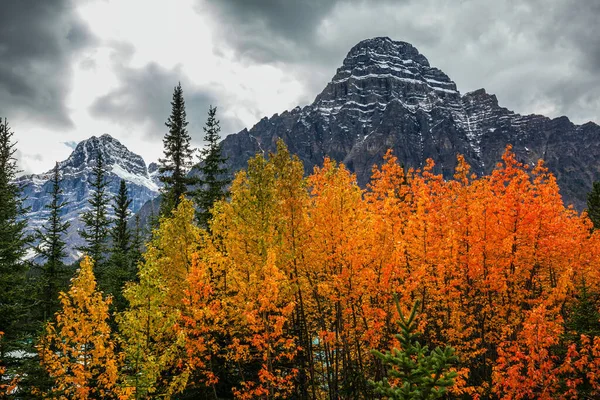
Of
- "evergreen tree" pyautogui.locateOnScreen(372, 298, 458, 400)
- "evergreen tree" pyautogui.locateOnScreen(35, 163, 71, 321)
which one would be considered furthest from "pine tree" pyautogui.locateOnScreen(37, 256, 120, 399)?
"evergreen tree" pyautogui.locateOnScreen(35, 163, 71, 321)

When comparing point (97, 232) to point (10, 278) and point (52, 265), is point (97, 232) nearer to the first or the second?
point (52, 265)

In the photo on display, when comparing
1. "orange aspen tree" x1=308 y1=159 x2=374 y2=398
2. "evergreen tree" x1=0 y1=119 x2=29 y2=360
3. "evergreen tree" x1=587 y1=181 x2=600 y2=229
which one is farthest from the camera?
"evergreen tree" x1=587 y1=181 x2=600 y2=229

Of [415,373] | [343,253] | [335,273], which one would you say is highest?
[343,253]

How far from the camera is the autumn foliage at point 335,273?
13359 mm

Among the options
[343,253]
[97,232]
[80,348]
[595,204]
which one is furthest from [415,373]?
[595,204]

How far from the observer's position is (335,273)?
51.3 feet

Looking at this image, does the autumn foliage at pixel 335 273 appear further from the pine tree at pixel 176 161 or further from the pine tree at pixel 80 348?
the pine tree at pixel 176 161

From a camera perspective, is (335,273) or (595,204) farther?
(595,204)

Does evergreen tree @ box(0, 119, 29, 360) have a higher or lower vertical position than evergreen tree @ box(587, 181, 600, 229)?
lower

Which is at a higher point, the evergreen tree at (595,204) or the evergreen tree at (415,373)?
the evergreen tree at (595,204)

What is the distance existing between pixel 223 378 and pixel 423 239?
12544 mm

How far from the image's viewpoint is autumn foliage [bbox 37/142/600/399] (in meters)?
13.4

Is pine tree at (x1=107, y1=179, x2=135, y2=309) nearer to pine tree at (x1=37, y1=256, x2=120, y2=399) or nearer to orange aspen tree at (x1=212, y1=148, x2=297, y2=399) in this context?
pine tree at (x1=37, y1=256, x2=120, y2=399)

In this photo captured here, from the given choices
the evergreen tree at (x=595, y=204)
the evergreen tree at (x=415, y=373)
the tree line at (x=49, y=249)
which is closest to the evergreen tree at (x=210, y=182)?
the tree line at (x=49, y=249)
